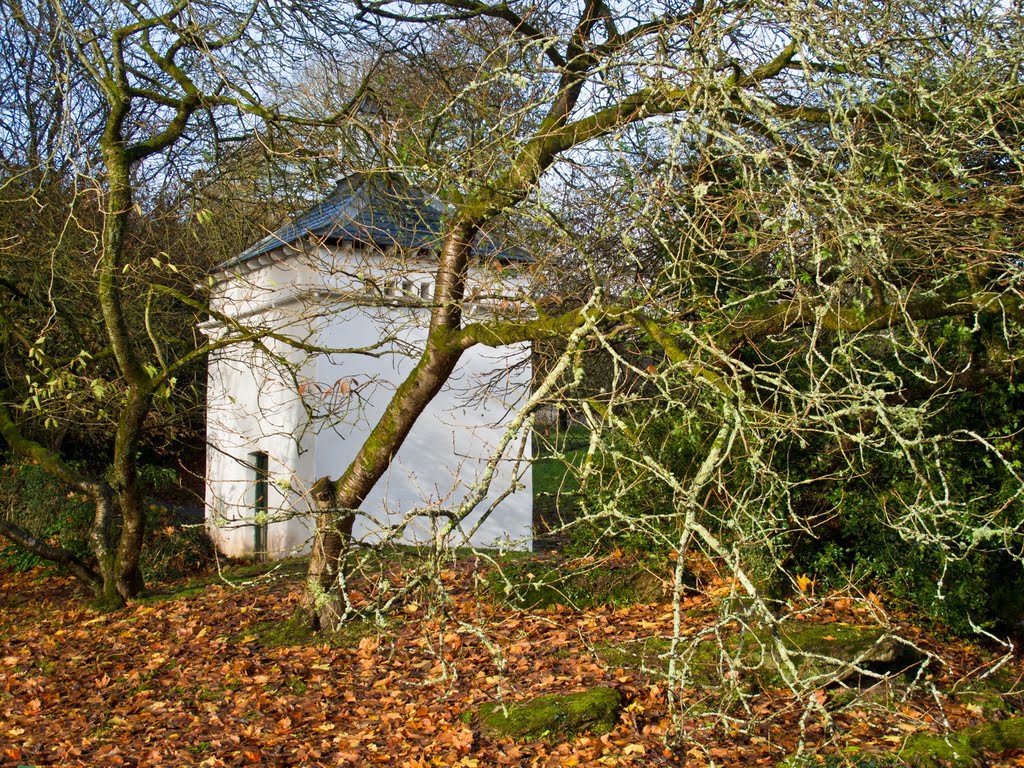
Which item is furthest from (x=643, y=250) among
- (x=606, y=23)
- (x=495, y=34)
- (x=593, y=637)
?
(x=593, y=637)

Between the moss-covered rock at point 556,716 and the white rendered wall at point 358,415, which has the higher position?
the white rendered wall at point 358,415

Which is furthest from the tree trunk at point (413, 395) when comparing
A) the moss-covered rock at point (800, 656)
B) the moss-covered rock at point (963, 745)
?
the moss-covered rock at point (963, 745)

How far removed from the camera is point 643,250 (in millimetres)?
8133

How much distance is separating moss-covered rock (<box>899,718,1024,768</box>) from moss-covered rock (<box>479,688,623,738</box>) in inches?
68.9

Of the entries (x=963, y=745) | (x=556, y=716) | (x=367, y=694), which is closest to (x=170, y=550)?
(x=367, y=694)

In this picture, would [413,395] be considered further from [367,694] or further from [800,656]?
[800,656]

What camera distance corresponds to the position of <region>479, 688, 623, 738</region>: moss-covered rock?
5.75m

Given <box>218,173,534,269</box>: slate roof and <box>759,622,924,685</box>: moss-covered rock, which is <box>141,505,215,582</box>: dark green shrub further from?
<box>759,622,924,685</box>: moss-covered rock

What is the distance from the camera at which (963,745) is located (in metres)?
5.18

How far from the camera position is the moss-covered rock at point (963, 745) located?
504cm

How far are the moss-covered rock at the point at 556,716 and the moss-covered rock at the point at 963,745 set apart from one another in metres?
1.75

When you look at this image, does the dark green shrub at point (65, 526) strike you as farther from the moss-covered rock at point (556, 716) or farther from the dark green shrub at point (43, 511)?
the moss-covered rock at point (556, 716)

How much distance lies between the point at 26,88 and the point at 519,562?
939cm

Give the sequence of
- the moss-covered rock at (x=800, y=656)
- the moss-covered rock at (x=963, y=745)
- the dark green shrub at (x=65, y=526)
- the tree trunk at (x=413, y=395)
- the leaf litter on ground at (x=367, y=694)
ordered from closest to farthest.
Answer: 1. the moss-covered rock at (x=963, y=745)
2. the leaf litter on ground at (x=367, y=694)
3. the moss-covered rock at (x=800, y=656)
4. the tree trunk at (x=413, y=395)
5. the dark green shrub at (x=65, y=526)
